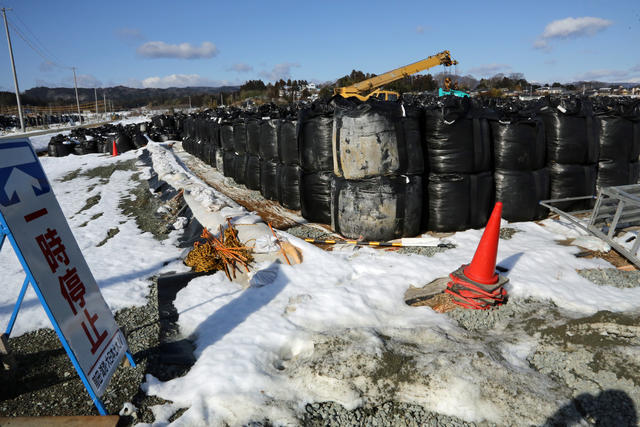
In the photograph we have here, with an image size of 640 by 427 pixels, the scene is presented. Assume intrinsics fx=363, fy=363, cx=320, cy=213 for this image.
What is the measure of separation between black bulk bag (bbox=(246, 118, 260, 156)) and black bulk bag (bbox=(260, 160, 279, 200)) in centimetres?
55

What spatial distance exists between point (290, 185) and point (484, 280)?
3.95 metres

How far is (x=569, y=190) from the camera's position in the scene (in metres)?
5.41

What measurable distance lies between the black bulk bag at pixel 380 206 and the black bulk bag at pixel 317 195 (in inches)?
22.1

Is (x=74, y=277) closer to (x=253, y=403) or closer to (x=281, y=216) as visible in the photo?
(x=253, y=403)

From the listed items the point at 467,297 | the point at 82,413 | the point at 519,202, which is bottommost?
the point at 82,413

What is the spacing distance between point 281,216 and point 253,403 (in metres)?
4.35

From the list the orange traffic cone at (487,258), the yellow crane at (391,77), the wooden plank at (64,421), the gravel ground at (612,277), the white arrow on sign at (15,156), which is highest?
the yellow crane at (391,77)

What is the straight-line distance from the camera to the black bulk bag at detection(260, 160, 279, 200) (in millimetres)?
7138

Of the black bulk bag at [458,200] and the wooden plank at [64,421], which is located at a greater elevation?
the black bulk bag at [458,200]

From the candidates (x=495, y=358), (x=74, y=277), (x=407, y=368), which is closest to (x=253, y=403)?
(x=407, y=368)

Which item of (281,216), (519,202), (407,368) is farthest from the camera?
(281,216)

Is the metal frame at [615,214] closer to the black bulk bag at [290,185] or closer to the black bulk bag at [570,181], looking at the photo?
the black bulk bag at [570,181]

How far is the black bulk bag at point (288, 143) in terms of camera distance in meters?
6.28

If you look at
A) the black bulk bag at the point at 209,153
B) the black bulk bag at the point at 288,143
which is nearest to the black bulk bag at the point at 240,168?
the black bulk bag at the point at 288,143
